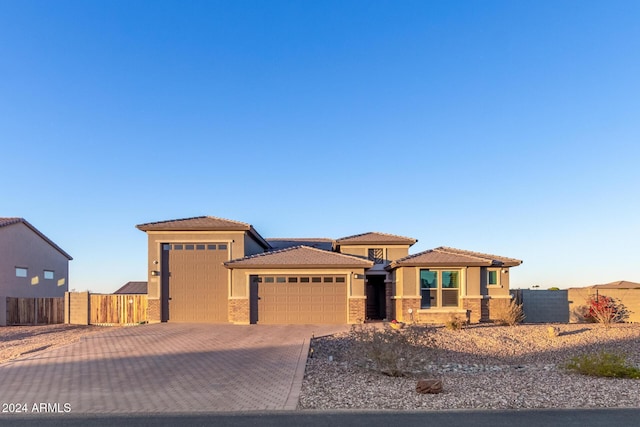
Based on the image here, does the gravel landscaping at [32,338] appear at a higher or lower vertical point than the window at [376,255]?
lower

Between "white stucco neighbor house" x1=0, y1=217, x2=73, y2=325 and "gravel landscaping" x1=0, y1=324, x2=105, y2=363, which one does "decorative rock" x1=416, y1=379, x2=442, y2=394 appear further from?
"white stucco neighbor house" x1=0, y1=217, x2=73, y2=325

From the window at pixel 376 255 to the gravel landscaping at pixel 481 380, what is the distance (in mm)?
9464

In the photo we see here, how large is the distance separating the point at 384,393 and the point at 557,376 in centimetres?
453

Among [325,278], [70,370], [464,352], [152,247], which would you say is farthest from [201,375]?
[152,247]

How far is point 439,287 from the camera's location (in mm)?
21641

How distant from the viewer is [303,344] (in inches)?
578

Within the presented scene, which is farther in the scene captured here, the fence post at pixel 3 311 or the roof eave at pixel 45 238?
the roof eave at pixel 45 238

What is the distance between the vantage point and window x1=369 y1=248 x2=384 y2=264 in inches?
1048

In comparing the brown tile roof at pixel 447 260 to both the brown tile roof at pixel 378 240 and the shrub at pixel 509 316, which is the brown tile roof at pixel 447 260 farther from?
the brown tile roof at pixel 378 240

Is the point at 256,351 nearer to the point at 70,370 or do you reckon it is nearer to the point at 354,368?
the point at 354,368

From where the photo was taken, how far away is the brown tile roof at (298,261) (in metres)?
21.4

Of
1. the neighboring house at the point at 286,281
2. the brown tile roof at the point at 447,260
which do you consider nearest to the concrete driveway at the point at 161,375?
the neighboring house at the point at 286,281

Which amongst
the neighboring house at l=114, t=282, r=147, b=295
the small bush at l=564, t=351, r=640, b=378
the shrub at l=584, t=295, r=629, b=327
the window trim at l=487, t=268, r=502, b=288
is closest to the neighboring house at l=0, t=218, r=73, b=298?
the neighboring house at l=114, t=282, r=147, b=295

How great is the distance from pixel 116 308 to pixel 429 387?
62.9 ft
